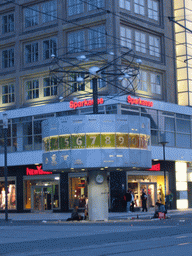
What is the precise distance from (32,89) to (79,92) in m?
6.60

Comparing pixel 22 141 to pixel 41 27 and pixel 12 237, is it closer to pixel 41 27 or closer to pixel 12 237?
pixel 41 27

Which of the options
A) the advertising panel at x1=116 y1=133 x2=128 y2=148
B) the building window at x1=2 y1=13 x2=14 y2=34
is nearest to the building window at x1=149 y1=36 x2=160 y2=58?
the building window at x1=2 y1=13 x2=14 y2=34

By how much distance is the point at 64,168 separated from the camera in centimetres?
3403

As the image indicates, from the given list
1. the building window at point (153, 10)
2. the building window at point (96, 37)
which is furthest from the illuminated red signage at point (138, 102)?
the building window at point (153, 10)

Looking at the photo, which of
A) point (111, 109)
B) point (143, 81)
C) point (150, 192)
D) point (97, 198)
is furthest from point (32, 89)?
point (97, 198)

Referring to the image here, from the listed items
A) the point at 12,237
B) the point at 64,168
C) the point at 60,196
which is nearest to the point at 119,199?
the point at 60,196

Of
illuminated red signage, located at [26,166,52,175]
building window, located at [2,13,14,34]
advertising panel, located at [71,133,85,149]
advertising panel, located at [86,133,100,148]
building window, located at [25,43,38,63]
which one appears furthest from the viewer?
building window, located at [2,13,14,34]

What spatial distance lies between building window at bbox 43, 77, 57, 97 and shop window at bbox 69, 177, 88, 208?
28.5ft

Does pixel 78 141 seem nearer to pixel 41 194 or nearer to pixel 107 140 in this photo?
pixel 107 140

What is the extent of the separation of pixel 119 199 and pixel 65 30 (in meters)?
17.1

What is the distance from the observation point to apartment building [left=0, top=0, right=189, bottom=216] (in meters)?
49.9

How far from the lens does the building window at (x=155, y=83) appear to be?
53812 mm

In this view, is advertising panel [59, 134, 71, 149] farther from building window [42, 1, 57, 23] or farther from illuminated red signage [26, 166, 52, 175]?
building window [42, 1, 57, 23]

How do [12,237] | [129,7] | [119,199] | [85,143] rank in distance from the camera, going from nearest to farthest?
1. [12,237]
2. [85,143]
3. [119,199]
4. [129,7]
